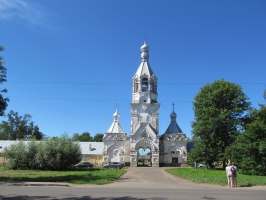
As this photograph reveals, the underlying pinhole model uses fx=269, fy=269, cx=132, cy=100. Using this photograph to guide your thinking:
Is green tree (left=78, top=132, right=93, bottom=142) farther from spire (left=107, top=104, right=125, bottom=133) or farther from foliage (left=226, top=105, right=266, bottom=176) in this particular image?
foliage (left=226, top=105, right=266, bottom=176)

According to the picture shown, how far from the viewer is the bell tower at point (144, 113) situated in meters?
50.5

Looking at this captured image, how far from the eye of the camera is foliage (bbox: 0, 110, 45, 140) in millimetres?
74750

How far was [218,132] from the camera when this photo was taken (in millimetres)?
36844

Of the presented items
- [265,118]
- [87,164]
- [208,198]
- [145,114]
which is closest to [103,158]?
[87,164]

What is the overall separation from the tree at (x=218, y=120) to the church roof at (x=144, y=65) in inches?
756

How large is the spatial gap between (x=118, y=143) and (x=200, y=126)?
2010cm

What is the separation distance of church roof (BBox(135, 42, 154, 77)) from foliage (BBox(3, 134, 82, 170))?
2396cm

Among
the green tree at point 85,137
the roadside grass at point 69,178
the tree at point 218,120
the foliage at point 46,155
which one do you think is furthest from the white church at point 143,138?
the green tree at point 85,137

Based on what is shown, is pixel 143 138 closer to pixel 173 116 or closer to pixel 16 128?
pixel 173 116

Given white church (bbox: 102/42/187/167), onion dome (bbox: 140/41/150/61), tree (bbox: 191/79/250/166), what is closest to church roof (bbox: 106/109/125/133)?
white church (bbox: 102/42/187/167)

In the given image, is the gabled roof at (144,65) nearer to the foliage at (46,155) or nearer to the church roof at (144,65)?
the church roof at (144,65)

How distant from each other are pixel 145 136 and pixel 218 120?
1818 centimetres

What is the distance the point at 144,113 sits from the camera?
178 ft

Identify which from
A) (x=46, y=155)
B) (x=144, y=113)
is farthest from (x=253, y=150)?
(x=144, y=113)
